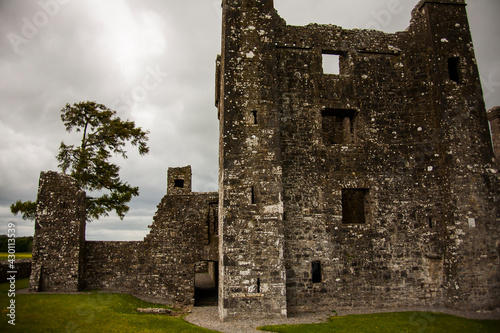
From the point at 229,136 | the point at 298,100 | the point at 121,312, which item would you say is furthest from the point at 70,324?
the point at 298,100

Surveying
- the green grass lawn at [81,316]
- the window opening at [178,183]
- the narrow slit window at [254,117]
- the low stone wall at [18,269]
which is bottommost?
the green grass lawn at [81,316]

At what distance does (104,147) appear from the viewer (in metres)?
19.4

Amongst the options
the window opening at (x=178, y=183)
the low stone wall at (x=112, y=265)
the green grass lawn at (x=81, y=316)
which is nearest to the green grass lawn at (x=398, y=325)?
the green grass lawn at (x=81, y=316)

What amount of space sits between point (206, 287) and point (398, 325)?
1098 centimetres

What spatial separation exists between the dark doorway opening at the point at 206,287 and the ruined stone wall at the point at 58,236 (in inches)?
203

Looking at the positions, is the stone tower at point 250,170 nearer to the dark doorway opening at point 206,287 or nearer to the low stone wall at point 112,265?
the dark doorway opening at point 206,287

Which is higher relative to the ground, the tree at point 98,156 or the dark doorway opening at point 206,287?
the tree at point 98,156

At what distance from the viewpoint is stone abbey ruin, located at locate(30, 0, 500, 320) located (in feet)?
37.4

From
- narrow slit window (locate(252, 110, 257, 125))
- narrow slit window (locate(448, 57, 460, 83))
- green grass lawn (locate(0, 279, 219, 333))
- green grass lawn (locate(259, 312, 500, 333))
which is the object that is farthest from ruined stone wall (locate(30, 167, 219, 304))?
narrow slit window (locate(448, 57, 460, 83))

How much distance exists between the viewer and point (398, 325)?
987cm

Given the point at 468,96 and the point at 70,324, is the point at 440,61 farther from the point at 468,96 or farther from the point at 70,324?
the point at 70,324

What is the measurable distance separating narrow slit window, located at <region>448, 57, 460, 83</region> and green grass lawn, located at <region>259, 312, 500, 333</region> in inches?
356

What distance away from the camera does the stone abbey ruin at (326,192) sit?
37.4 feet

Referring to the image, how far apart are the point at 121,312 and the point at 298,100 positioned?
9884 mm
